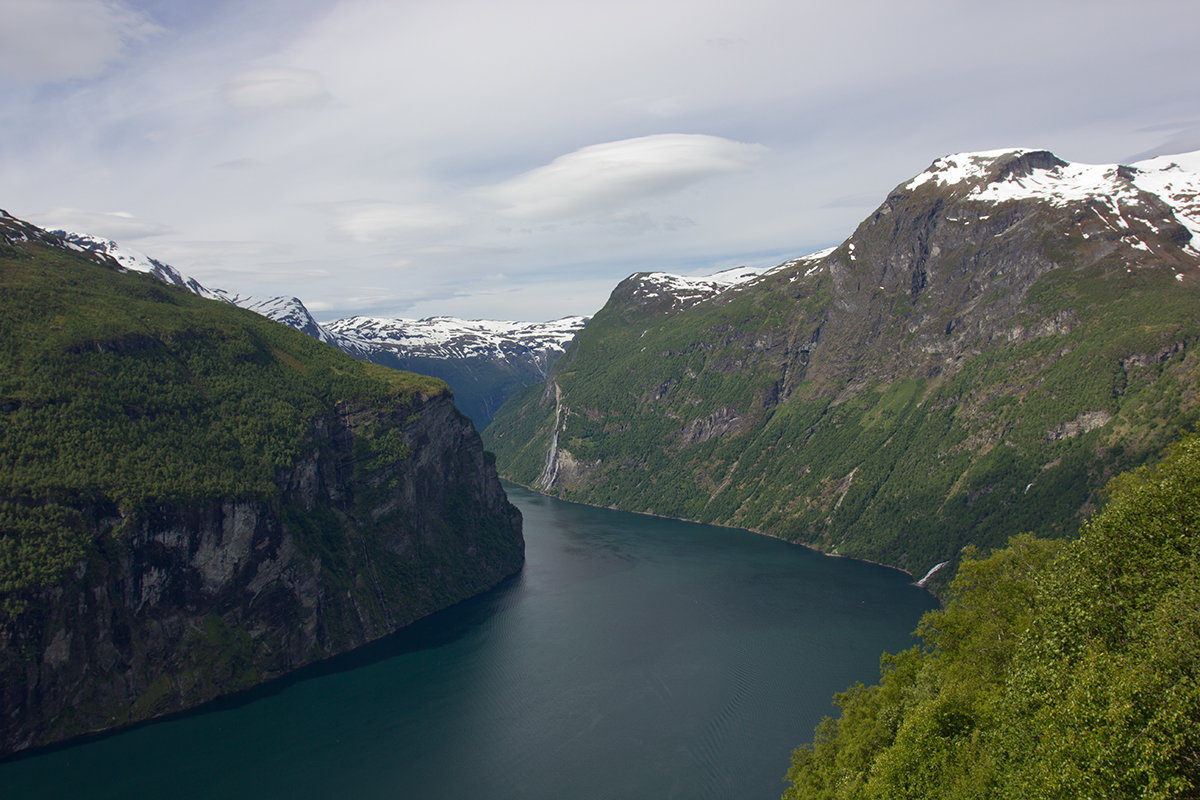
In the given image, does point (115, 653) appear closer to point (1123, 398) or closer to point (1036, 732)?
point (1036, 732)

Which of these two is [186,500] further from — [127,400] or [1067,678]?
[1067,678]

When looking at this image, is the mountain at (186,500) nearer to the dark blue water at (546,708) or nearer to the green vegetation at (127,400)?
the green vegetation at (127,400)

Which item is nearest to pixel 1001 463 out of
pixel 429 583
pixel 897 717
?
pixel 429 583

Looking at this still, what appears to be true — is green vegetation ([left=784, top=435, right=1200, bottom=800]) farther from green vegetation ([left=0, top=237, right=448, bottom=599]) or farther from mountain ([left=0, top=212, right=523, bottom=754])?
green vegetation ([left=0, top=237, right=448, bottom=599])

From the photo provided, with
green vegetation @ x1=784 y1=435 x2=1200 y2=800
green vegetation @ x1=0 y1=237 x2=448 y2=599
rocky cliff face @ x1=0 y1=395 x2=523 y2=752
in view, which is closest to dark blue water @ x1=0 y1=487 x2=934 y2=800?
rocky cliff face @ x1=0 y1=395 x2=523 y2=752

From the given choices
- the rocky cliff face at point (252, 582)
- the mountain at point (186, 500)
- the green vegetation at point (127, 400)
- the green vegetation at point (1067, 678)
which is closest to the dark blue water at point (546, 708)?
the rocky cliff face at point (252, 582)

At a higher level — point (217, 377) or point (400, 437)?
point (217, 377)

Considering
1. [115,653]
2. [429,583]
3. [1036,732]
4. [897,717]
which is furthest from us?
[429,583]
